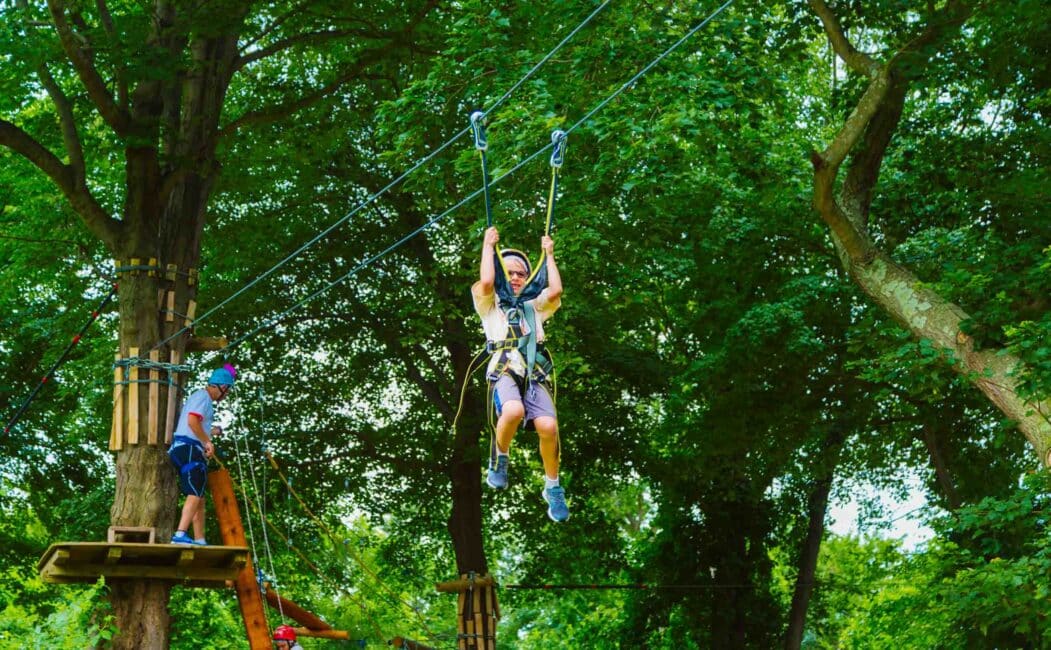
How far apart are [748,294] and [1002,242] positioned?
541 centimetres

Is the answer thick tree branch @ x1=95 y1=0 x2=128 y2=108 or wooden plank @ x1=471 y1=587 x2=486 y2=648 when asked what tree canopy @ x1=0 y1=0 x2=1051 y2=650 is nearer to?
thick tree branch @ x1=95 y1=0 x2=128 y2=108

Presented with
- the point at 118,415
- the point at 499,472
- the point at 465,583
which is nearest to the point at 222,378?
the point at 118,415

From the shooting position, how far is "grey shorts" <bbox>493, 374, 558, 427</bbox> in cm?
722

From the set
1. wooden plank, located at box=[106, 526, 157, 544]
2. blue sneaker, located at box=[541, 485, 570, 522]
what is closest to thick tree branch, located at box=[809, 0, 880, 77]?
blue sneaker, located at box=[541, 485, 570, 522]

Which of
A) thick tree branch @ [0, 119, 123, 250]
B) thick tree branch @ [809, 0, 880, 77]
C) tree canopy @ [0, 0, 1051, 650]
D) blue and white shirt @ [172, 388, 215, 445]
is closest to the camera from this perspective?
blue and white shirt @ [172, 388, 215, 445]

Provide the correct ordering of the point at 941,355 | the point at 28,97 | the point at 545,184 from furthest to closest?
the point at 28,97, the point at 545,184, the point at 941,355

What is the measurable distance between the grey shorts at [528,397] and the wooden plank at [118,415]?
207 inches

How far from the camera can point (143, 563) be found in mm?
10734

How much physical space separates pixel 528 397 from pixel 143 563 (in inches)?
191

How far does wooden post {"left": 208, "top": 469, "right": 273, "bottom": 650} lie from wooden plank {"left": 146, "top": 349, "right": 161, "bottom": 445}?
2.88ft

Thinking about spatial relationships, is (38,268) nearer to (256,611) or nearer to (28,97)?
(28,97)

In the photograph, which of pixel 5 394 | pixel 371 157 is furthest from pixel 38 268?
pixel 371 157

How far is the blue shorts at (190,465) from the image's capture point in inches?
433

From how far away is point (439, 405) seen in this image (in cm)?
1900
